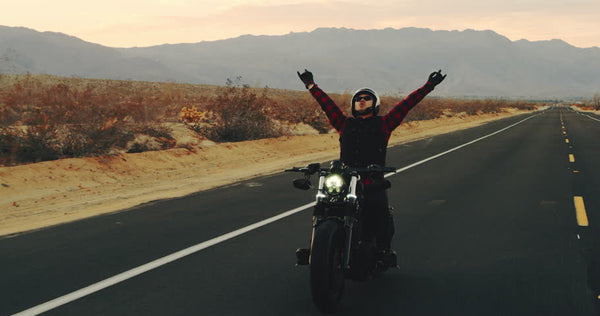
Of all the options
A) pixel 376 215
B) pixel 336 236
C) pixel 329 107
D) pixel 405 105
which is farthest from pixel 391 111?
pixel 336 236

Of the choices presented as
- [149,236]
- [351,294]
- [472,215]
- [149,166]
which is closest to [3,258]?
[149,236]

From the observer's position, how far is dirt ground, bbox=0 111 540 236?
1024 cm

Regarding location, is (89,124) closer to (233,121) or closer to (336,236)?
(233,121)

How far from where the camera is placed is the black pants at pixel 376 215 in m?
5.18

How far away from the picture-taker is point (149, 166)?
53.9ft

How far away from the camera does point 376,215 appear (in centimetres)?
522

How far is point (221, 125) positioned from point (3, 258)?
16451mm

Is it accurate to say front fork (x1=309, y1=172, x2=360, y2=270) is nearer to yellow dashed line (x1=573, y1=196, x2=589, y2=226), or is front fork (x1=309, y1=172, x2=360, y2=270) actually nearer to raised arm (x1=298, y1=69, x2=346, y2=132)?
raised arm (x1=298, y1=69, x2=346, y2=132)

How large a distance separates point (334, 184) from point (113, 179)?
441 inches

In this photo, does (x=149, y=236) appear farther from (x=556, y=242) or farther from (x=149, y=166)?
(x=149, y=166)

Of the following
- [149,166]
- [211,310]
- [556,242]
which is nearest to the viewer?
[211,310]

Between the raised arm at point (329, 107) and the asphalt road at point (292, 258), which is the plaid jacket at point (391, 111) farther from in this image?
the asphalt road at point (292, 258)

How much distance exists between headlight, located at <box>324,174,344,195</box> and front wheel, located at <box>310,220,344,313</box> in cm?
24

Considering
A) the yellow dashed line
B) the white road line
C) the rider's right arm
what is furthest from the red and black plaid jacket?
the yellow dashed line
